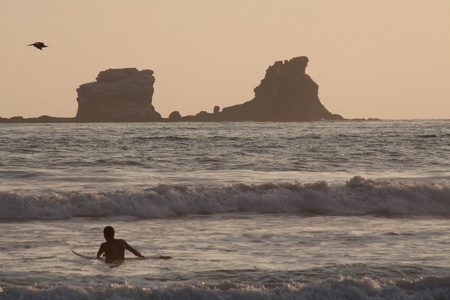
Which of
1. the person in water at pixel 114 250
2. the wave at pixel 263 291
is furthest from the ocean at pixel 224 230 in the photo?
the person in water at pixel 114 250

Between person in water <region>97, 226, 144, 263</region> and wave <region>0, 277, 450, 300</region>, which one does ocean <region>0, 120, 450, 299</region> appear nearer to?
wave <region>0, 277, 450, 300</region>

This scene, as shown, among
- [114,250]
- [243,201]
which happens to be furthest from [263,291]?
[243,201]

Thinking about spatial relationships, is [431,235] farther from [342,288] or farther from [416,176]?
[416,176]

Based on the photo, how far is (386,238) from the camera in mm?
16234

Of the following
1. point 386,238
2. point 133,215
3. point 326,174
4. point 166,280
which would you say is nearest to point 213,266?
point 166,280

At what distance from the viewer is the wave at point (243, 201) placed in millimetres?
21047

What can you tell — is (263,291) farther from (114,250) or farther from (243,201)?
(243,201)

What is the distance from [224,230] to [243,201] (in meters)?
5.09

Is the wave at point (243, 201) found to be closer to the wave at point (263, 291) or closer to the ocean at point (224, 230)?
the ocean at point (224, 230)

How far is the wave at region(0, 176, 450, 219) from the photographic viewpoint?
21.0m

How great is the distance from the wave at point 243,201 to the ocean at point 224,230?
0.14 ft

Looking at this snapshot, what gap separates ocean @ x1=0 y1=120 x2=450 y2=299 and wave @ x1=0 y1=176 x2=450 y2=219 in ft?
0.14

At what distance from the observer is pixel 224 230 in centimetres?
1764

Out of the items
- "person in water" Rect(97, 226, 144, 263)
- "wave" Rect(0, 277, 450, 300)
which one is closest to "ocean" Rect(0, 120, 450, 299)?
"wave" Rect(0, 277, 450, 300)
